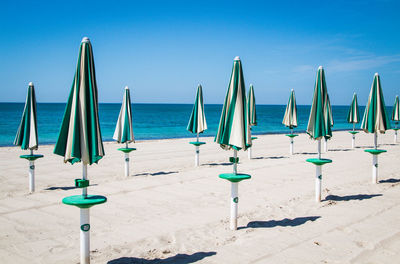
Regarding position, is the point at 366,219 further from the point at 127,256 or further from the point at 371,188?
the point at 127,256

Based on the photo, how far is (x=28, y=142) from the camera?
7938mm

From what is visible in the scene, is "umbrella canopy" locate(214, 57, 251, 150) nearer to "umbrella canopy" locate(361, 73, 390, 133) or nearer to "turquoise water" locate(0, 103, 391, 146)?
"umbrella canopy" locate(361, 73, 390, 133)

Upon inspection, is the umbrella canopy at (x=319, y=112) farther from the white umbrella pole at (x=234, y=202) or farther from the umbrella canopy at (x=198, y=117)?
the umbrella canopy at (x=198, y=117)

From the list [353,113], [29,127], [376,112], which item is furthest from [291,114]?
[29,127]

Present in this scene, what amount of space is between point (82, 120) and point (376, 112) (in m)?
7.83

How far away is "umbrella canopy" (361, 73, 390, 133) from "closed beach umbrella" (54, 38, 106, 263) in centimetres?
754

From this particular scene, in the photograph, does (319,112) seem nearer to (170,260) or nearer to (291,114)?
(170,260)

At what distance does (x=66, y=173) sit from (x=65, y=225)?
5.40 m

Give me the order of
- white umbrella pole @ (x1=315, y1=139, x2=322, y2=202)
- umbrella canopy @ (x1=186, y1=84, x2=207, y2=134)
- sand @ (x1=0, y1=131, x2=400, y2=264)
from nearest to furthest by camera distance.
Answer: sand @ (x1=0, y1=131, x2=400, y2=264), white umbrella pole @ (x1=315, y1=139, x2=322, y2=202), umbrella canopy @ (x1=186, y1=84, x2=207, y2=134)

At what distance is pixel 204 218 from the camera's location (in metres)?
6.42

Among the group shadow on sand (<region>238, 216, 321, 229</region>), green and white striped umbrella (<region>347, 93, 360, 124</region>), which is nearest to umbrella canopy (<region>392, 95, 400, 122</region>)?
green and white striped umbrella (<region>347, 93, 360, 124</region>)

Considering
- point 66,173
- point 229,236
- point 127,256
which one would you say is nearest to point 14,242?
point 127,256

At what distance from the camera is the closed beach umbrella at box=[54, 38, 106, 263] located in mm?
4090

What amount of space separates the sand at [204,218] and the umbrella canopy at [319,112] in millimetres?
1631
